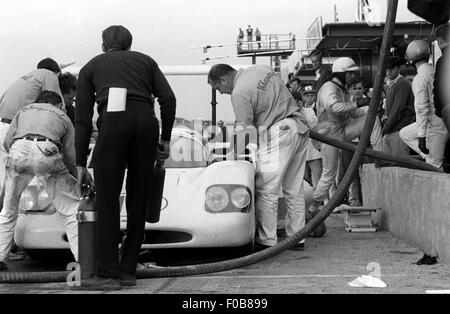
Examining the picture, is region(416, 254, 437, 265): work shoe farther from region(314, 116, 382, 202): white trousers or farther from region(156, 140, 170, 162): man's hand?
region(314, 116, 382, 202): white trousers

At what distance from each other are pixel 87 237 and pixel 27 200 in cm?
120

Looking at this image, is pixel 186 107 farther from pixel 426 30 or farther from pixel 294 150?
pixel 426 30

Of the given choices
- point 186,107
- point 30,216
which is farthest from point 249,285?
point 186,107

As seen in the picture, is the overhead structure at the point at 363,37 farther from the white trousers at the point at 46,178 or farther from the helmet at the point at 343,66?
the white trousers at the point at 46,178

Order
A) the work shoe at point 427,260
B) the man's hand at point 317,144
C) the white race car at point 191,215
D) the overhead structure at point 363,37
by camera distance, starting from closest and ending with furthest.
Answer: the work shoe at point 427,260, the white race car at point 191,215, the man's hand at point 317,144, the overhead structure at point 363,37

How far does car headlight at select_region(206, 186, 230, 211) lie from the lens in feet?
19.9

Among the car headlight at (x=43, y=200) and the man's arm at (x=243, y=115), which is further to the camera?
the man's arm at (x=243, y=115)

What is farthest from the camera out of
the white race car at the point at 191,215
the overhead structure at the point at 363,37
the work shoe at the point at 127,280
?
the overhead structure at the point at 363,37

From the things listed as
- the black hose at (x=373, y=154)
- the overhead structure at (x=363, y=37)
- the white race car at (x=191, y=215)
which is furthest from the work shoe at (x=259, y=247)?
the overhead structure at (x=363, y=37)

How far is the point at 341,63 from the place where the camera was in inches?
337

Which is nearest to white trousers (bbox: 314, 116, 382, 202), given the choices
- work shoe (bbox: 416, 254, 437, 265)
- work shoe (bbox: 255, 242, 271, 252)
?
work shoe (bbox: 255, 242, 271, 252)

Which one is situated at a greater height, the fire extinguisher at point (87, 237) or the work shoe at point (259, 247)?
the fire extinguisher at point (87, 237)

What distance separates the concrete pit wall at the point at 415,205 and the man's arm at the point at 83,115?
274 centimetres

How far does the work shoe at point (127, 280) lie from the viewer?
5086 mm
